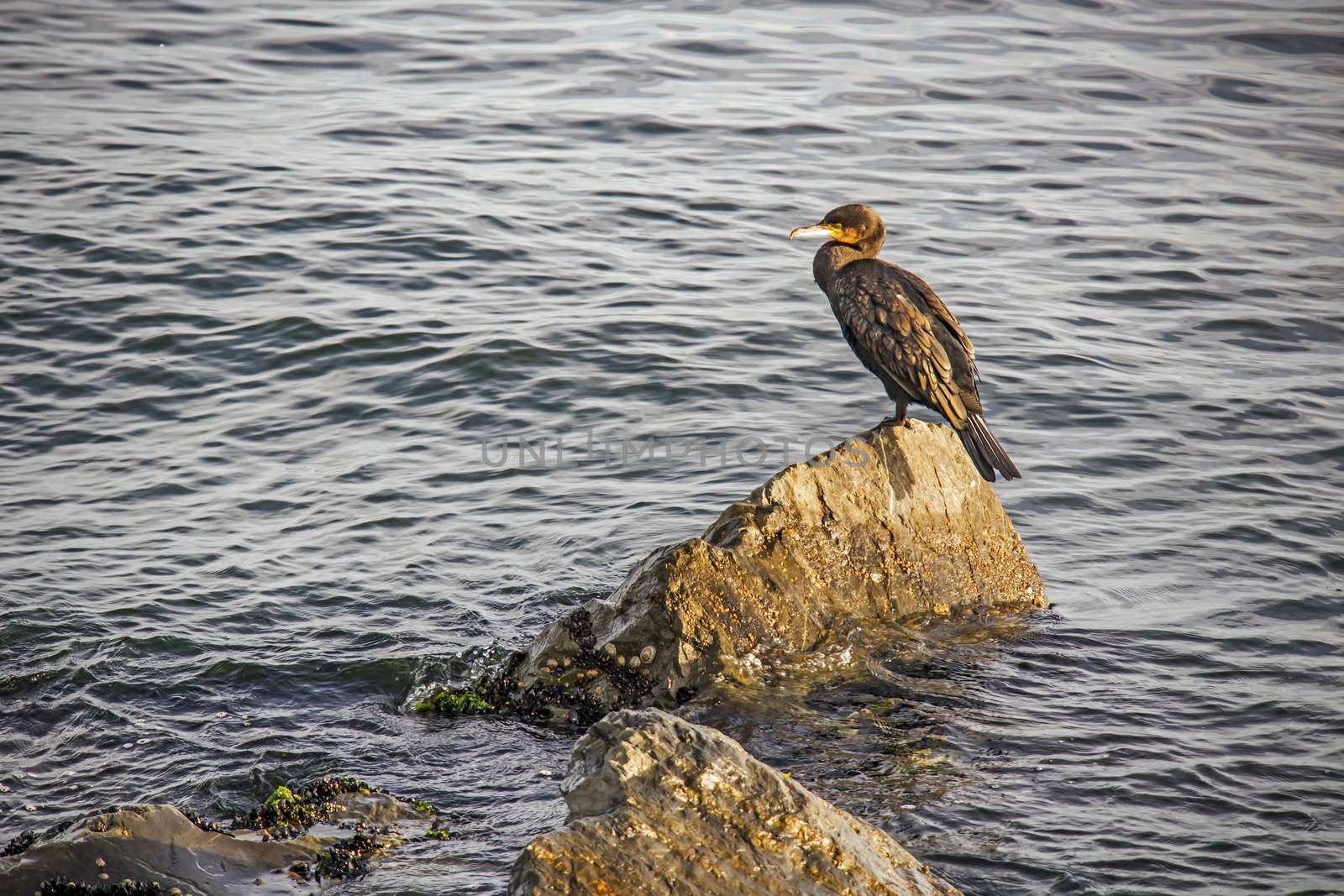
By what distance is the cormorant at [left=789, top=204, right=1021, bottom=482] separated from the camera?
21.6ft

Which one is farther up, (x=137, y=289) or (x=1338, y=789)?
(x=137, y=289)

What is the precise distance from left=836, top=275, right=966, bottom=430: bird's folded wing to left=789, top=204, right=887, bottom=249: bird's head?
14.9 inches

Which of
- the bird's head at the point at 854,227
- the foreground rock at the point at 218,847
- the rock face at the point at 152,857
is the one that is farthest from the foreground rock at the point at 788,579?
the rock face at the point at 152,857

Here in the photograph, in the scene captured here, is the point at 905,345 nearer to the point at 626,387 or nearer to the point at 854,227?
the point at 854,227

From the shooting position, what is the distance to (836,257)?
7.11 m

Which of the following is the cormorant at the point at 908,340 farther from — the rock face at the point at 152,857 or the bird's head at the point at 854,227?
the rock face at the point at 152,857

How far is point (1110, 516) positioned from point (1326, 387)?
3.18 m

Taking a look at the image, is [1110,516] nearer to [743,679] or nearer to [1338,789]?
[1338,789]

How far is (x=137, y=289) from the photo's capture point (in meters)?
11.0

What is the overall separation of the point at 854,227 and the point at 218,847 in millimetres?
4616

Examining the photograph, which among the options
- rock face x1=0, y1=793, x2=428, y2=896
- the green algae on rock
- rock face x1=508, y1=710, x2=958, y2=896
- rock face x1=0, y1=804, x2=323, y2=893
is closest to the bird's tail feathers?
the green algae on rock

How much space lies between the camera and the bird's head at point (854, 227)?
23.1 ft

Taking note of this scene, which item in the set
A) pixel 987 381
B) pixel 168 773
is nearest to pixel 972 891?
pixel 168 773

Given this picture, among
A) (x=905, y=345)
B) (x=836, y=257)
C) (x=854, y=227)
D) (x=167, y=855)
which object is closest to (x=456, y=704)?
(x=167, y=855)
